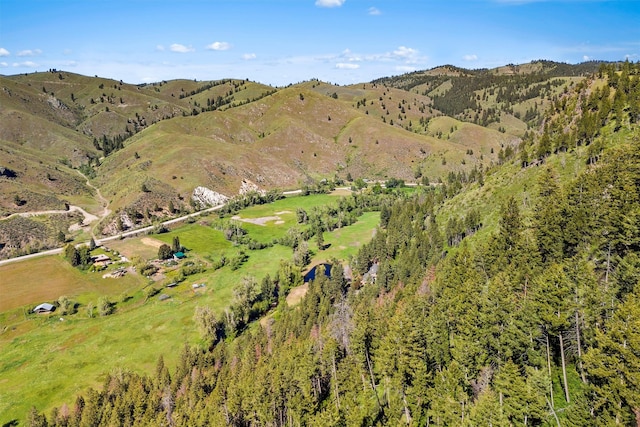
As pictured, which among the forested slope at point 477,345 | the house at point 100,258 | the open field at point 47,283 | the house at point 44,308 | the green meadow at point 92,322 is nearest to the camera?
the forested slope at point 477,345

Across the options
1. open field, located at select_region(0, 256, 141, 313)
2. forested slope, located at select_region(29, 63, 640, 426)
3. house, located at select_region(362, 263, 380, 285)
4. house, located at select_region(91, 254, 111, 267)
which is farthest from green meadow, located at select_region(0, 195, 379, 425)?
house, located at select_region(362, 263, 380, 285)

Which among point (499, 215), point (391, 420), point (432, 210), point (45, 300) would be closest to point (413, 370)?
point (391, 420)

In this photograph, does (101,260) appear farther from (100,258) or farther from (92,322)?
(92,322)

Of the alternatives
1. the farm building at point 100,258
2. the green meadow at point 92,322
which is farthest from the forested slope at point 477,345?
the farm building at point 100,258

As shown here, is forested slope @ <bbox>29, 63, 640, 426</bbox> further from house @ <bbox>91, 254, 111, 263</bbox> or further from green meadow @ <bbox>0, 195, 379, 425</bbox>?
house @ <bbox>91, 254, 111, 263</bbox>

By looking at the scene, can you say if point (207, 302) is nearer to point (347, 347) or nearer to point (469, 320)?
point (347, 347)

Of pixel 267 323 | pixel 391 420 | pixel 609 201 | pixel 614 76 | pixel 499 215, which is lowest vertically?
pixel 267 323

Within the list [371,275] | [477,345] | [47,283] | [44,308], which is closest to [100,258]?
[47,283]

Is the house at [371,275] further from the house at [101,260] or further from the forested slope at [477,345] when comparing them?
the house at [101,260]
